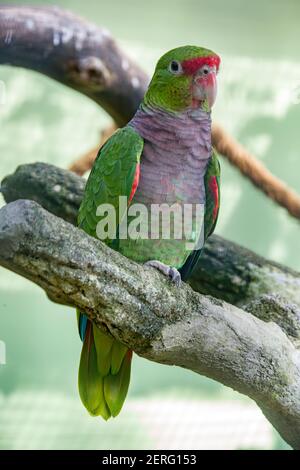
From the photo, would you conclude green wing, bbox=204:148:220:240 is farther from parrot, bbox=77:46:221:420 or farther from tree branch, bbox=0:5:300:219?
tree branch, bbox=0:5:300:219

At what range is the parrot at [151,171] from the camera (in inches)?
41.5

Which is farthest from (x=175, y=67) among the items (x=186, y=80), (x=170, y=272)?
(x=170, y=272)

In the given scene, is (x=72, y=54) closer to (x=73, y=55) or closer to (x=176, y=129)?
(x=73, y=55)

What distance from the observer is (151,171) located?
108cm

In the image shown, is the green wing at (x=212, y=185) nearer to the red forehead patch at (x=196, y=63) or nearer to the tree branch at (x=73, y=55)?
the red forehead patch at (x=196, y=63)

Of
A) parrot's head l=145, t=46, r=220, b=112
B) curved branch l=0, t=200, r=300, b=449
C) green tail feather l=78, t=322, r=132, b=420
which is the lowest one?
green tail feather l=78, t=322, r=132, b=420

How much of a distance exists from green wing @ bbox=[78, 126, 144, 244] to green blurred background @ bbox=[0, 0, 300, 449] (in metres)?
0.54

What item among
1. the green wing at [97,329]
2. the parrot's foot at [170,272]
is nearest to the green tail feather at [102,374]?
the green wing at [97,329]

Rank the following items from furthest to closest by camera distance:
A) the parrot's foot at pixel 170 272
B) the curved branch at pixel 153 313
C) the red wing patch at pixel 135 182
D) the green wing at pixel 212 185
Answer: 1. the green wing at pixel 212 185
2. the red wing patch at pixel 135 182
3. the parrot's foot at pixel 170 272
4. the curved branch at pixel 153 313

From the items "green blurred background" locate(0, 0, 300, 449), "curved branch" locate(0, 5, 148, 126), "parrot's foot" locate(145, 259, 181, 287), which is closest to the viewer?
"parrot's foot" locate(145, 259, 181, 287)

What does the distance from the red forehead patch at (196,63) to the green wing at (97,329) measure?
15 centimetres

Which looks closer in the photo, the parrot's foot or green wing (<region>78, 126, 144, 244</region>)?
the parrot's foot

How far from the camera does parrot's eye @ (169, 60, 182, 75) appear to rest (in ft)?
3.50

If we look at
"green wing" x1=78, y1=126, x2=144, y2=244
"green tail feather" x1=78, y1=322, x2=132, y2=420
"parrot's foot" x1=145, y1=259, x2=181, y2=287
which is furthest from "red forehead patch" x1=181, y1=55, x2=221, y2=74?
"green tail feather" x1=78, y1=322, x2=132, y2=420
